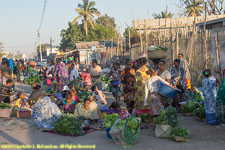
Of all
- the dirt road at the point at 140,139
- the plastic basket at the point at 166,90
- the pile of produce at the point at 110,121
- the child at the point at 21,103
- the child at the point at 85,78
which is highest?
the child at the point at 85,78

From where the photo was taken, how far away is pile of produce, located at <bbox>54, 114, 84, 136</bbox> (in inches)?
266

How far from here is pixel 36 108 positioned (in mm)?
7980

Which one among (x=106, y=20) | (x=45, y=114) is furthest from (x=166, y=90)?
(x=106, y=20)

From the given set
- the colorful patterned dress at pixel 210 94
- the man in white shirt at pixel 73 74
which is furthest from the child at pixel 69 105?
the man in white shirt at pixel 73 74

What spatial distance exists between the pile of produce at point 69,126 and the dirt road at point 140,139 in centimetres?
20

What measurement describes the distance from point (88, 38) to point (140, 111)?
5244 centimetres

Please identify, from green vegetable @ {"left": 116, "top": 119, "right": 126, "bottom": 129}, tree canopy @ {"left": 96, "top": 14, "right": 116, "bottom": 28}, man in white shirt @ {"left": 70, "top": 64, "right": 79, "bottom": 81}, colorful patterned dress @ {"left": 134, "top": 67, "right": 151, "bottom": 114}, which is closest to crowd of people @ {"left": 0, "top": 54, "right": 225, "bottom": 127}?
colorful patterned dress @ {"left": 134, "top": 67, "right": 151, "bottom": 114}

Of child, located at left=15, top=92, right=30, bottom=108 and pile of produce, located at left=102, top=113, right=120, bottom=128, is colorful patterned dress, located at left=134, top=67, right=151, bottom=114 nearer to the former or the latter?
pile of produce, located at left=102, top=113, right=120, bottom=128

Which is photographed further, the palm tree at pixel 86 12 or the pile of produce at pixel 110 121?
the palm tree at pixel 86 12

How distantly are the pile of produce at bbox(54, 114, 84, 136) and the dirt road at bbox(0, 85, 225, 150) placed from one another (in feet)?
0.64

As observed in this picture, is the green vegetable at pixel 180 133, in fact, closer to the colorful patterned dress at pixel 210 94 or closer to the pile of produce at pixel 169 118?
Result: the pile of produce at pixel 169 118

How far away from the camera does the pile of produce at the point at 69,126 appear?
677 centimetres

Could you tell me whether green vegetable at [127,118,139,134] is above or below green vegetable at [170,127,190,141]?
above

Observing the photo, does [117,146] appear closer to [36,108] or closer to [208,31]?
[36,108]
